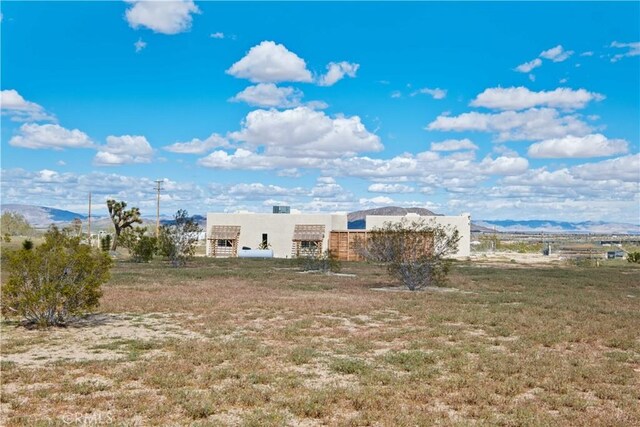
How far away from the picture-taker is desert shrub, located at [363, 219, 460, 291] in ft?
77.8

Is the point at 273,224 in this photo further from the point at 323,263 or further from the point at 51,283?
the point at 51,283

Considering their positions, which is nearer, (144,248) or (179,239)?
(179,239)

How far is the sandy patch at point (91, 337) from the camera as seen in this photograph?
1033 cm

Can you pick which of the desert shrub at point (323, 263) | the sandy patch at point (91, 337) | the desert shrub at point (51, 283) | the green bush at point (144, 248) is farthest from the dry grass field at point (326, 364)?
the green bush at point (144, 248)

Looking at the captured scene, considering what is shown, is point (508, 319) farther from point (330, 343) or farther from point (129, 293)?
point (129, 293)

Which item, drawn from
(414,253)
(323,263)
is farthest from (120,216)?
(414,253)

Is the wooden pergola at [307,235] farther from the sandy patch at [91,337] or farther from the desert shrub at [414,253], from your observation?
the sandy patch at [91,337]

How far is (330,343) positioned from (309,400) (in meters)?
4.17

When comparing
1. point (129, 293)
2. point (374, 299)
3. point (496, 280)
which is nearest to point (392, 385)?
point (374, 299)

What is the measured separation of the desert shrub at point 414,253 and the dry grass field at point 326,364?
485cm

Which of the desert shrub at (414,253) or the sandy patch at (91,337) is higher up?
the desert shrub at (414,253)

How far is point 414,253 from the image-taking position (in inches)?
944

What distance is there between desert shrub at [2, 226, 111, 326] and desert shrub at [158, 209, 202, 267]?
24116 millimetres

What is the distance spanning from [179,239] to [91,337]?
2610 cm
